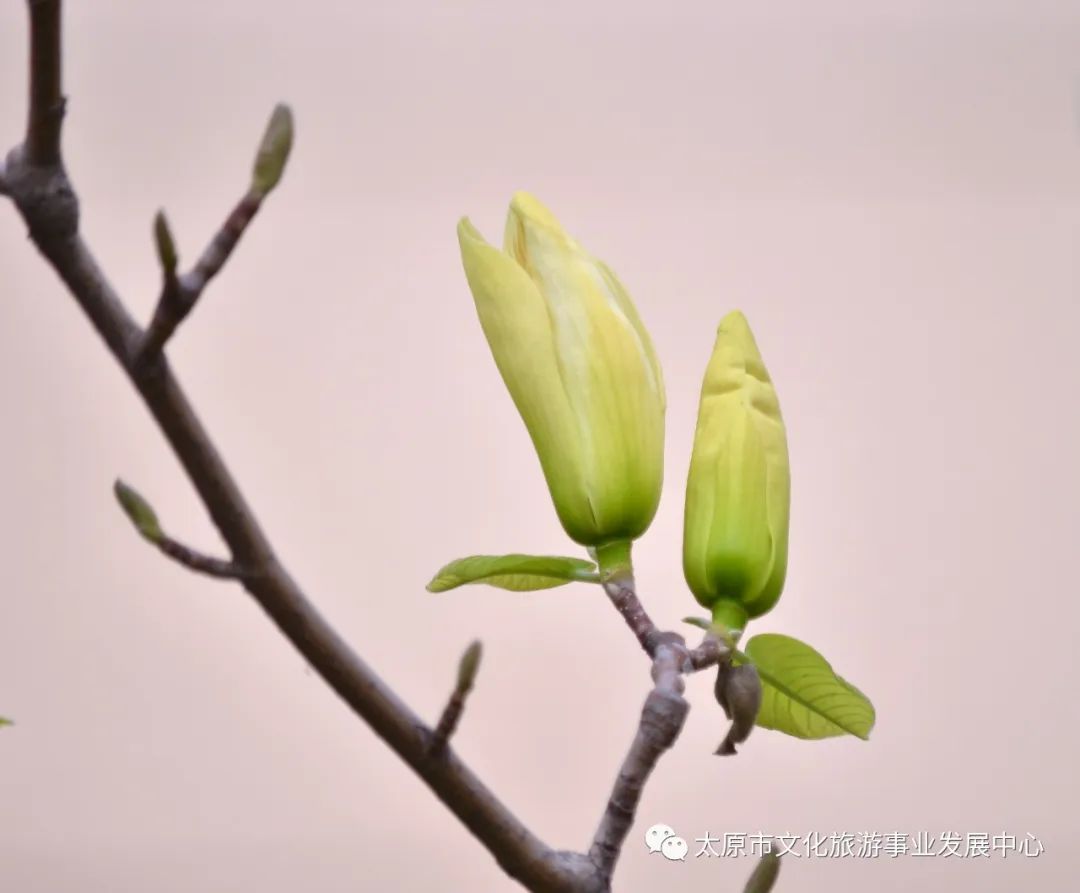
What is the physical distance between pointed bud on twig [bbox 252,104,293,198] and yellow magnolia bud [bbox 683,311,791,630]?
5.6 inches

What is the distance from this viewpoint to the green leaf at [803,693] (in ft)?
0.94

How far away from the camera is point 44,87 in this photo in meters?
0.17

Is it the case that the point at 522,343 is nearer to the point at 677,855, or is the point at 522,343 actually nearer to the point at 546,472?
the point at 546,472

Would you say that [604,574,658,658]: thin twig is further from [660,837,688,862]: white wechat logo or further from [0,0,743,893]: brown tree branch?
[660,837,688,862]: white wechat logo

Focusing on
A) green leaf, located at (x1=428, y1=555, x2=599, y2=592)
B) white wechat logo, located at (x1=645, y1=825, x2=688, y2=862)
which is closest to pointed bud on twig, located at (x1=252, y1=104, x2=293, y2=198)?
green leaf, located at (x1=428, y1=555, x2=599, y2=592)

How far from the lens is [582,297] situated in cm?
28

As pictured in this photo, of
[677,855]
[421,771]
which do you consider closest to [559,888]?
[421,771]

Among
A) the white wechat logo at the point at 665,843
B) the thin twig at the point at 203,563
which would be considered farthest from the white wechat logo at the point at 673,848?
the thin twig at the point at 203,563

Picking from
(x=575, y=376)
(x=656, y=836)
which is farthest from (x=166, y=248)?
(x=656, y=836)

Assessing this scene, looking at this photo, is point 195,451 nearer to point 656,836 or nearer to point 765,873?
point 765,873

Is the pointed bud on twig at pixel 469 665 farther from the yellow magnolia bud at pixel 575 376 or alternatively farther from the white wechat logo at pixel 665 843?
the white wechat logo at pixel 665 843

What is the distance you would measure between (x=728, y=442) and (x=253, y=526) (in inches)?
5.5

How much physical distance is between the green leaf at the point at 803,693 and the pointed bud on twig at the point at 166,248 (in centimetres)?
16

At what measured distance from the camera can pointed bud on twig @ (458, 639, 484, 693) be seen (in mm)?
195
